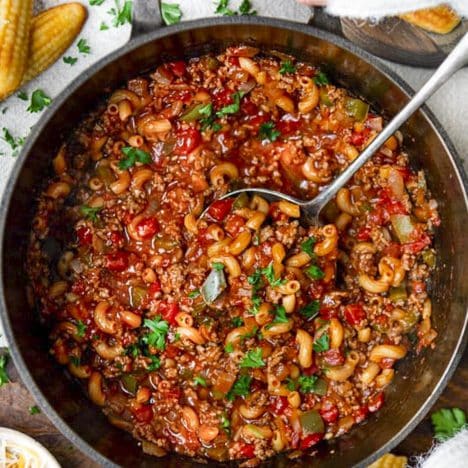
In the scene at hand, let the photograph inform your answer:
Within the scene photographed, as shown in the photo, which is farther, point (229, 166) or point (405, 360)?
point (405, 360)

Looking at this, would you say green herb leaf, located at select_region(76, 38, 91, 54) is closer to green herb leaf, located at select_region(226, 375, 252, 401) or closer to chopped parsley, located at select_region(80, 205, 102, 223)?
chopped parsley, located at select_region(80, 205, 102, 223)

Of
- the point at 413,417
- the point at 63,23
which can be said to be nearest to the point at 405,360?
the point at 413,417

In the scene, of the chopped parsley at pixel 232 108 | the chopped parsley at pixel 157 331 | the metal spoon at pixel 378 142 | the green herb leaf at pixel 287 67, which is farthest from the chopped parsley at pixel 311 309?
the green herb leaf at pixel 287 67

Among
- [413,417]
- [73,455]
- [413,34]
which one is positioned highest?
[413,34]

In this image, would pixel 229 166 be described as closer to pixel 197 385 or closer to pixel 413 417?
pixel 197 385

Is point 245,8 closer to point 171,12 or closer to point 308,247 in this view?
point 171,12

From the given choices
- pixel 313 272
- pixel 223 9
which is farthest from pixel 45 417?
pixel 223 9

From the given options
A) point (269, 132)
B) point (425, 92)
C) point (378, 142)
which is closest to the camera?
point (425, 92)
